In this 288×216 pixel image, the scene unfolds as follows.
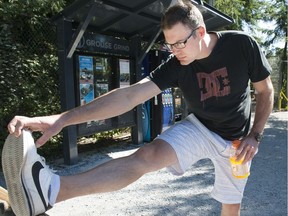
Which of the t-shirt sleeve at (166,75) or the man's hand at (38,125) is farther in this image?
the t-shirt sleeve at (166,75)

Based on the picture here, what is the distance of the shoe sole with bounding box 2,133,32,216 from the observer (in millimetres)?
2039

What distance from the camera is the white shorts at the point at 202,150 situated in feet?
8.90

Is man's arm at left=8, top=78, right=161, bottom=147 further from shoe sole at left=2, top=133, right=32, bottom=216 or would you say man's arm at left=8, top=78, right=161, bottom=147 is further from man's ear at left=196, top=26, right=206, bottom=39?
man's ear at left=196, top=26, right=206, bottom=39

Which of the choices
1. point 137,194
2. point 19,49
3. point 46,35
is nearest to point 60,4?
point 46,35

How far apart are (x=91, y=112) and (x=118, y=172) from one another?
1.46ft

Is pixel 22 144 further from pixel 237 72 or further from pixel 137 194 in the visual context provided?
pixel 137 194

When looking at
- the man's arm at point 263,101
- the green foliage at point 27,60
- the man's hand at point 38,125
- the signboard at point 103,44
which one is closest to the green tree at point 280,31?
the signboard at point 103,44

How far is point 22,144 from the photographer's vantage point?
81.0 inches

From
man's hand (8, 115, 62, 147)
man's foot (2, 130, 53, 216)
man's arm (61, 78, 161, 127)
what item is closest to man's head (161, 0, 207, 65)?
man's arm (61, 78, 161, 127)

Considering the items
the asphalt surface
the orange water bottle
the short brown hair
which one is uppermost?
the short brown hair

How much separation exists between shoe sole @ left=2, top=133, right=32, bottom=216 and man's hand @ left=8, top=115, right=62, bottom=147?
55mm

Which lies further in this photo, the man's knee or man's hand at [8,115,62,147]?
the man's knee

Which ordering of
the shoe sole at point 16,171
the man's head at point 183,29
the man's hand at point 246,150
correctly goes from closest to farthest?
the shoe sole at point 16,171 → the man's head at point 183,29 → the man's hand at point 246,150

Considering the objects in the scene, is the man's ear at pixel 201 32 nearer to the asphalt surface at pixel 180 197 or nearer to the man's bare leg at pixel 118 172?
the man's bare leg at pixel 118 172
